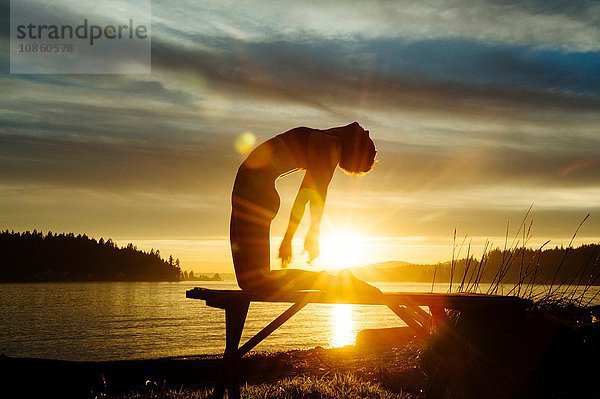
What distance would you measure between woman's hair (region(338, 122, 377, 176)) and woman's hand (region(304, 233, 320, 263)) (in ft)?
2.40

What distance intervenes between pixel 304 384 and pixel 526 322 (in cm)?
353

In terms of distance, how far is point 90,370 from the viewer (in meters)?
20.5

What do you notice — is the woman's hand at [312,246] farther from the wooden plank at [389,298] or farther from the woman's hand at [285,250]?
the wooden plank at [389,298]

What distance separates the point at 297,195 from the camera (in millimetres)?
4758

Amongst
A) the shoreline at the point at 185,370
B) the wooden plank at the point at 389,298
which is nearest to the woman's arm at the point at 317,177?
the wooden plank at the point at 389,298

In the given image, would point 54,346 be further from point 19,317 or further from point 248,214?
point 248,214

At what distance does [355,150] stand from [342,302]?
1448 mm

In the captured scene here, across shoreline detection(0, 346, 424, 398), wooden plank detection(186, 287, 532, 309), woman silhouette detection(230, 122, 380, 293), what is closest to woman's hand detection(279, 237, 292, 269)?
woman silhouette detection(230, 122, 380, 293)

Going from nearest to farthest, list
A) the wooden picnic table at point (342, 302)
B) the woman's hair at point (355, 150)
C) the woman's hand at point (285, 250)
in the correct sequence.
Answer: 1. the woman's hair at point (355, 150)
2. the woman's hand at point (285, 250)
3. the wooden picnic table at point (342, 302)

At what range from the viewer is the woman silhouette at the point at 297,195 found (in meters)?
4.60

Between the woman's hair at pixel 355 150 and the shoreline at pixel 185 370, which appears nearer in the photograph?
the woman's hair at pixel 355 150

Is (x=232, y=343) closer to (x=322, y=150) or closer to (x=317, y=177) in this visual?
(x=317, y=177)

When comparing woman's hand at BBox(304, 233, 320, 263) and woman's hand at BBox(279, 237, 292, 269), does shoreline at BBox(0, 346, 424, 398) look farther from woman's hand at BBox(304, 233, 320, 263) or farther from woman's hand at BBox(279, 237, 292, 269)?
woman's hand at BBox(304, 233, 320, 263)

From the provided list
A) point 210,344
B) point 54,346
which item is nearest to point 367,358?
point 210,344
